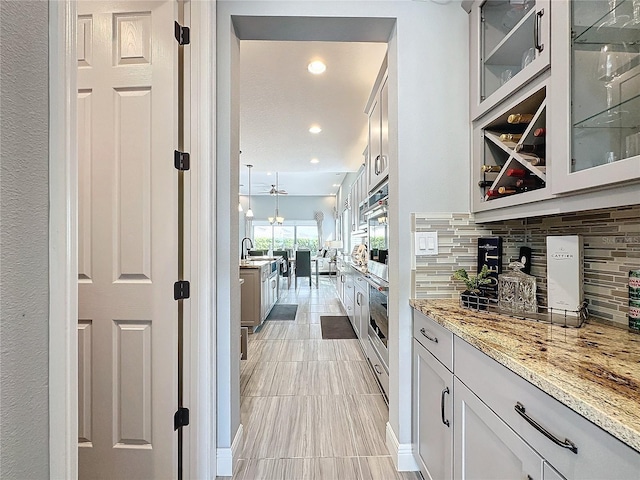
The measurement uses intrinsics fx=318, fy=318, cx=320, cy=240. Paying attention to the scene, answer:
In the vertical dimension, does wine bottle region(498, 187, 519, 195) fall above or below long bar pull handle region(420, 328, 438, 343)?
above

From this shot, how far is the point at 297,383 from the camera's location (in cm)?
272

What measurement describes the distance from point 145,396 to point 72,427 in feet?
3.11

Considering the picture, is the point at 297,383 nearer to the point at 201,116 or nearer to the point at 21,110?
the point at 201,116

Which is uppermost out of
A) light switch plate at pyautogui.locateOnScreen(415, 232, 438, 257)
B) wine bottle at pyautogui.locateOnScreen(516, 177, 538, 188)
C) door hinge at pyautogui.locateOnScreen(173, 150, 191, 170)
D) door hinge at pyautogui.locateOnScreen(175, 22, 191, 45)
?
door hinge at pyautogui.locateOnScreen(175, 22, 191, 45)

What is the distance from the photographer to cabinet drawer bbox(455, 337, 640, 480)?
1.89 ft

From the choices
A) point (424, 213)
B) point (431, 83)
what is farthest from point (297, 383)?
point (431, 83)

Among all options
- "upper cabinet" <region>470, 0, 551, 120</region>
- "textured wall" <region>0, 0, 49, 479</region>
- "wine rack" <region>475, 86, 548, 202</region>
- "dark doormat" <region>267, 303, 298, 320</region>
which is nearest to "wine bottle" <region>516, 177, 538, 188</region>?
"wine rack" <region>475, 86, 548, 202</region>

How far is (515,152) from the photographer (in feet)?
4.53

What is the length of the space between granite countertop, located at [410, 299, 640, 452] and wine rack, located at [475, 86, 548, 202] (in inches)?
21.0

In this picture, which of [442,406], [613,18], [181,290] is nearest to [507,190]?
[613,18]

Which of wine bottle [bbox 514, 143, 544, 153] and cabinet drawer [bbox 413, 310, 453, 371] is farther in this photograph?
wine bottle [bbox 514, 143, 544, 153]

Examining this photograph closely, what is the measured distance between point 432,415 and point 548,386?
0.81 m

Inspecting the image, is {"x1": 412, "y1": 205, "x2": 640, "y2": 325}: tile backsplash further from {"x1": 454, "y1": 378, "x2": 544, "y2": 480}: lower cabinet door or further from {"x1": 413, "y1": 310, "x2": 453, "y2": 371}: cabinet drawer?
{"x1": 454, "y1": 378, "x2": 544, "y2": 480}: lower cabinet door

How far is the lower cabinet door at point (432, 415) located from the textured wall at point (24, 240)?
121 cm
